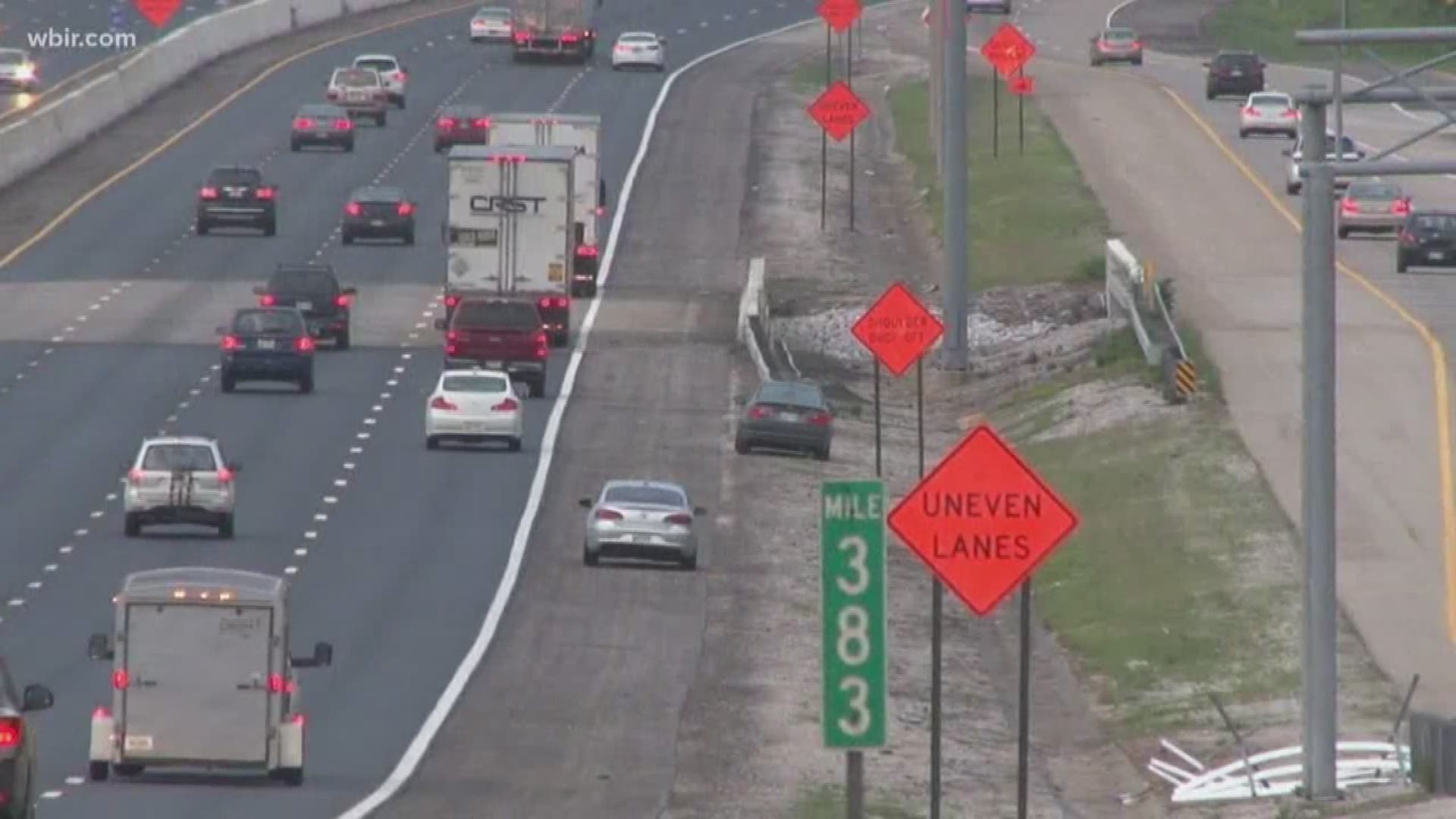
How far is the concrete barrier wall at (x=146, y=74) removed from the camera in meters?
90.8

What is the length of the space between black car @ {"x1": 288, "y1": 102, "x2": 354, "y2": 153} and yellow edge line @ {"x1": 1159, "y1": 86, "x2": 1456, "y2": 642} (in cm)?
2262

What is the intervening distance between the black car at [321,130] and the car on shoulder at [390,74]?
23.7 feet

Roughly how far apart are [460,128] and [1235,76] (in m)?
24.7

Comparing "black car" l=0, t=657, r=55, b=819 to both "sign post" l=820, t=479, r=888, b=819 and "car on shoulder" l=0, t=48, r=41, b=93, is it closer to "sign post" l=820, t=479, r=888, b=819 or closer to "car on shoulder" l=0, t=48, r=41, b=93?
"sign post" l=820, t=479, r=888, b=819

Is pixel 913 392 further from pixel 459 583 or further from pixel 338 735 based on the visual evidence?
pixel 338 735

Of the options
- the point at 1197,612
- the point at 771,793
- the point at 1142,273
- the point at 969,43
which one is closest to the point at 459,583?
the point at 1197,612

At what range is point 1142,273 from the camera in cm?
6975

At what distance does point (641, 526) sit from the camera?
47.6m

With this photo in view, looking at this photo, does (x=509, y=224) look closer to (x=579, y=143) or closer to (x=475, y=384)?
(x=579, y=143)

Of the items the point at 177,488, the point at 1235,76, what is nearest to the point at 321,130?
the point at 1235,76

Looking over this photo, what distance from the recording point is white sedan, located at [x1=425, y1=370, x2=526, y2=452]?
57.3 meters

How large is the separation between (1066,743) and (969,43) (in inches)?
3478

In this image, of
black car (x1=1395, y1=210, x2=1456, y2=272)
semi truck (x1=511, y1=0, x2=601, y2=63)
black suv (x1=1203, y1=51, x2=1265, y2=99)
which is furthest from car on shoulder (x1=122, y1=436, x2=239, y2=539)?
semi truck (x1=511, y1=0, x2=601, y2=63)

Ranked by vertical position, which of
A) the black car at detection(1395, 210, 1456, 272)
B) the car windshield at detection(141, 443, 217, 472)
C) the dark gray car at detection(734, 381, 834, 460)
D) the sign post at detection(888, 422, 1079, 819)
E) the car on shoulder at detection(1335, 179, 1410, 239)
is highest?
the sign post at detection(888, 422, 1079, 819)
